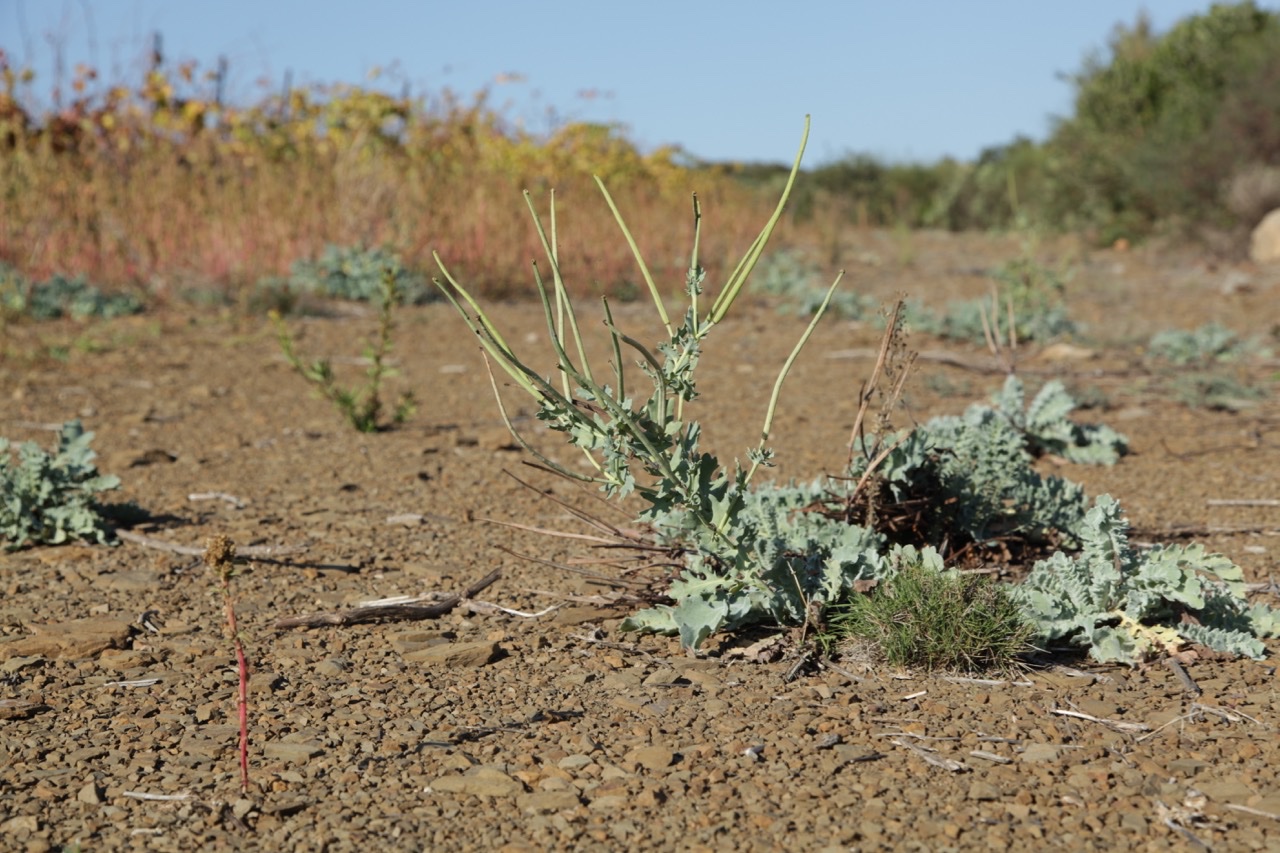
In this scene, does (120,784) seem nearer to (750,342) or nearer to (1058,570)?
(1058,570)

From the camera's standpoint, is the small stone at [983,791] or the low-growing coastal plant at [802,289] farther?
the low-growing coastal plant at [802,289]

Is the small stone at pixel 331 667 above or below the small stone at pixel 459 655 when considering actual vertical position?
below

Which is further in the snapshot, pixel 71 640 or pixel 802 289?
pixel 802 289

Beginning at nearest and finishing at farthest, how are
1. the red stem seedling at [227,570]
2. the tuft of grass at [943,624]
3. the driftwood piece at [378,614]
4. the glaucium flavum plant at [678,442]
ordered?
the red stem seedling at [227,570]
the glaucium flavum plant at [678,442]
the tuft of grass at [943,624]
the driftwood piece at [378,614]

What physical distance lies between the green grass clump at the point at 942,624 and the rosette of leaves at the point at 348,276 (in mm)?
6308

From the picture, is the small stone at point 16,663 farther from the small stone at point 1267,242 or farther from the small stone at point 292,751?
the small stone at point 1267,242

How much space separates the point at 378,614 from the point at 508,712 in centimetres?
65

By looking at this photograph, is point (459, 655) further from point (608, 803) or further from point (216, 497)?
point (216, 497)

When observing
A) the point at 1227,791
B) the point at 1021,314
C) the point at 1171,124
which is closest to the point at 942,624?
the point at 1227,791

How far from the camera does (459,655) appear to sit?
2703mm

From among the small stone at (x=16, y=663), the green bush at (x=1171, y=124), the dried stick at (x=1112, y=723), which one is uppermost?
the green bush at (x=1171, y=124)

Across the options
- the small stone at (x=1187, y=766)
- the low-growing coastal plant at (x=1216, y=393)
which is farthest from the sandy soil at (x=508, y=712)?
the low-growing coastal plant at (x=1216, y=393)

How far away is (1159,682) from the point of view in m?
2.52

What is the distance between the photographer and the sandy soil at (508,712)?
6.44 ft
